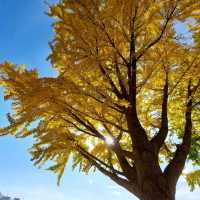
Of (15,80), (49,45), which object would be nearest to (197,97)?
(49,45)

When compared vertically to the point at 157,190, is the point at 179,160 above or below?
above

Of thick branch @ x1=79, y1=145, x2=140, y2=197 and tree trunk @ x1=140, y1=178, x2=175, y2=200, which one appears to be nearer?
tree trunk @ x1=140, y1=178, x2=175, y2=200

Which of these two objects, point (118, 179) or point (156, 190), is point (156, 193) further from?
point (118, 179)

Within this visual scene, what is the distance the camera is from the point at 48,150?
585 cm

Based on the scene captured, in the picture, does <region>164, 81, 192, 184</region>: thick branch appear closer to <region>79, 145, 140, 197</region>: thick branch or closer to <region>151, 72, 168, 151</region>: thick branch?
<region>151, 72, 168, 151</region>: thick branch

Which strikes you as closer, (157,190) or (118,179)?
(157,190)

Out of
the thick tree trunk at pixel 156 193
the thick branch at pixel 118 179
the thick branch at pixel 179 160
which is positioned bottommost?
the thick tree trunk at pixel 156 193

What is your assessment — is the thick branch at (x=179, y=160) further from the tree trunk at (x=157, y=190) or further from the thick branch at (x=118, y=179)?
the thick branch at (x=118, y=179)

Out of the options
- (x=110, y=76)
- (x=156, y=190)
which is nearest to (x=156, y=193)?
(x=156, y=190)

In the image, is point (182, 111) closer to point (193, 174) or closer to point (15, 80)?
point (193, 174)

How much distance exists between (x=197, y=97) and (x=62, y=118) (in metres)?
3.11

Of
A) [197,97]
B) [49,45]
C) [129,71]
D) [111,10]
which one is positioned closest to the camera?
[111,10]

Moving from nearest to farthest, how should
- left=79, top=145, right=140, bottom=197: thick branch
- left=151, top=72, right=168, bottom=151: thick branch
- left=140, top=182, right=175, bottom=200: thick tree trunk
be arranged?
left=140, top=182, right=175, bottom=200: thick tree trunk, left=79, top=145, right=140, bottom=197: thick branch, left=151, top=72, right=168, bottom=151: thick branch

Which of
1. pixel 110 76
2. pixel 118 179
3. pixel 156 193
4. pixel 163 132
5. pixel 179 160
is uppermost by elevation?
pixel 110 76
